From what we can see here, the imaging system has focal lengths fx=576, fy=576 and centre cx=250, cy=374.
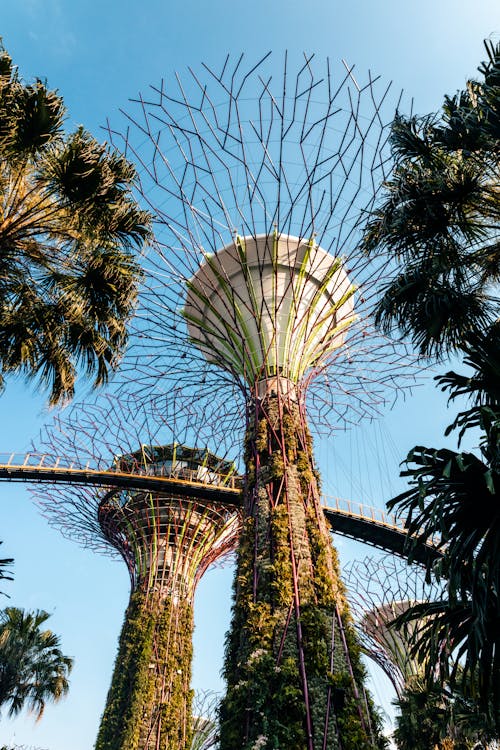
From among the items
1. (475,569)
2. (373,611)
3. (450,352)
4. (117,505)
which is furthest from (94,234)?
(373,611)

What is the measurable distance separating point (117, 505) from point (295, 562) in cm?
1535

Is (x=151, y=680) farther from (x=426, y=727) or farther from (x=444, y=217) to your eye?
(x=444, y=217)

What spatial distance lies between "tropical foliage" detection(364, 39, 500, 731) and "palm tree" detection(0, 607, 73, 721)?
16538 millimetres

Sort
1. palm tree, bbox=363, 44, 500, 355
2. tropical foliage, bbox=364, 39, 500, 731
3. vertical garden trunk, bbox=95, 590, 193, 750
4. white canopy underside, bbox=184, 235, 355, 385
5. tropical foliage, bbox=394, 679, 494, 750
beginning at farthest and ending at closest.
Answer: vertical garden trunk, bbox=95, 590, 193, 750 < tropical foliage, bbox=394, 679, 494, 750 < white canopy underside, bbox=184, 235, 355, 385 < palm tree, bbox=363, 44, 500, 355 < tropical foliage, bbox=364, 39, 500, 731

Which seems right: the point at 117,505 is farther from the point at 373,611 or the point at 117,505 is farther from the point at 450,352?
the point at 450,352

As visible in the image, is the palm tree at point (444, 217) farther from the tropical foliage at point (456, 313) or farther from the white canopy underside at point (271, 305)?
the white canopy underside at point (271, 305)

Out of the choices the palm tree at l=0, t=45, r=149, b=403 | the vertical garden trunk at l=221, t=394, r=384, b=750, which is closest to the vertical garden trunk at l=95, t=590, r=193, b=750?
the vertical garden trunk at l=221, t=394, r=384, b=750

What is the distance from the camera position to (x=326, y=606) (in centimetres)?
965

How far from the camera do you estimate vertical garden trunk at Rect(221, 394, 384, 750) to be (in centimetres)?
821

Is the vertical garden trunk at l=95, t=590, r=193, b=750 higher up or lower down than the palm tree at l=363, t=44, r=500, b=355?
lower down

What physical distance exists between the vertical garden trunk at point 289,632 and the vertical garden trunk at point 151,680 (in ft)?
41.2

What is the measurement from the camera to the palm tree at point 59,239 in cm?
823

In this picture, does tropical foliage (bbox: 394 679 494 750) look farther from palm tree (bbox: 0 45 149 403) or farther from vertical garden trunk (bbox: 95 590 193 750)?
palm tree (bbox: 0 45 149 403)

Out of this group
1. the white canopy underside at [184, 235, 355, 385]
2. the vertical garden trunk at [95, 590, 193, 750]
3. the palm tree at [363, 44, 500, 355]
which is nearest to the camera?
the palm tree at [363, 44, 500, 355]
